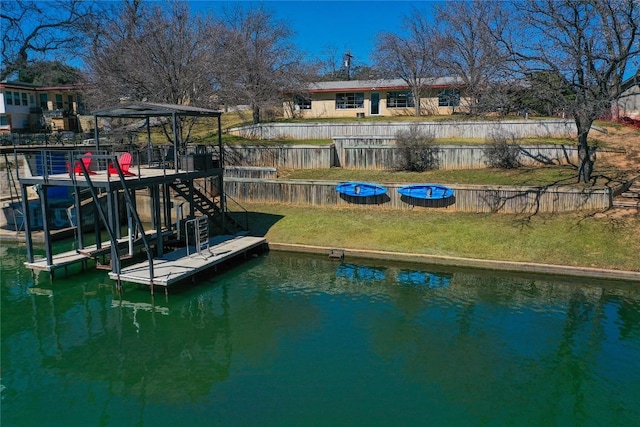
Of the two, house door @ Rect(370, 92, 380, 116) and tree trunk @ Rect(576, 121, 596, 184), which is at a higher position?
house door @ Rect(370, 92, 380, 116)

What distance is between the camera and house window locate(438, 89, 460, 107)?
39.1m

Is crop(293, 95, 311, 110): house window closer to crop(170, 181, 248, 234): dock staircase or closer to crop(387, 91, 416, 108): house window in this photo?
crop(387, 91, 416, 108): house window

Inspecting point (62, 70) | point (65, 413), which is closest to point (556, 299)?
point (65, 413)

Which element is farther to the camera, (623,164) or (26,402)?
(623,164)

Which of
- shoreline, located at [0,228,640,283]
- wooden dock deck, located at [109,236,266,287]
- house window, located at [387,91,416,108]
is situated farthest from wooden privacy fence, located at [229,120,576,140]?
wooden dock deck, located at [109,236,266,287]

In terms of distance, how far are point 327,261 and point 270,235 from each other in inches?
133

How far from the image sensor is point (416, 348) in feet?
38.6

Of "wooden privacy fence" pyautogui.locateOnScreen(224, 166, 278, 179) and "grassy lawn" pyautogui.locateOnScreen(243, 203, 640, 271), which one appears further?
"wooden privacy fence" pyautogui.locateOnScreen(224, 166, 278, 179)

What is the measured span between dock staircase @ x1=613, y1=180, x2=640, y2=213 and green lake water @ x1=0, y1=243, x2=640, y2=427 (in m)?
4.58

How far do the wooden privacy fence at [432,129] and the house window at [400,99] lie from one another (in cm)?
1096

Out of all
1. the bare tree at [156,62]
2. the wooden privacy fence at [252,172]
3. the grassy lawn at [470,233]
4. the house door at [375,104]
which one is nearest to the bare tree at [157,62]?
the bare tree at [156,62]

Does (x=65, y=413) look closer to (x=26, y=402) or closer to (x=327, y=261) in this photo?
(x=26, y=402)

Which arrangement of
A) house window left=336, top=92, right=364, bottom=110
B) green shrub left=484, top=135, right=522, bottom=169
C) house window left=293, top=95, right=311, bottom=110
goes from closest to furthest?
green shrub left=484, top=135, right=522, bottom=169 → house window left=336, top=92, right=364, bottom=110 → house window left=293, top=95, right=311, bottom=110

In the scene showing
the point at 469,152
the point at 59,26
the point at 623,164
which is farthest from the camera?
the point at 59,26
